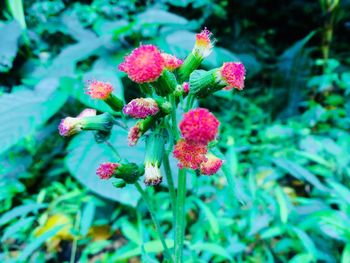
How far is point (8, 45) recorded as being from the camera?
1505mm

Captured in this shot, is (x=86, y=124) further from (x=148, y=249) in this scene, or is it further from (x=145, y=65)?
(x=148, y=249)

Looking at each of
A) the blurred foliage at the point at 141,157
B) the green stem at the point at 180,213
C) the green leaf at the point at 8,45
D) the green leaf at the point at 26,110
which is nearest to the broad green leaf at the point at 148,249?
the blurred foliage at the point at 141,157

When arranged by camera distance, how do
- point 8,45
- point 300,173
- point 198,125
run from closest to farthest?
point 198,125 < point 300,173 < point 8,45

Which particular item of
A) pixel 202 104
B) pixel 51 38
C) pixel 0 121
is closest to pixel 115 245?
pixel 0 121

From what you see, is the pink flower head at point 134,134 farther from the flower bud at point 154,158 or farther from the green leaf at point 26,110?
the green leaf at point 26,110

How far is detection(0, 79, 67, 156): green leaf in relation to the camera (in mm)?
1095

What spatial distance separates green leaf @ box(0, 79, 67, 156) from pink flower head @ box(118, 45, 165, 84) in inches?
26.2

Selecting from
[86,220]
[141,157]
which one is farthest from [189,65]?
[86,220]

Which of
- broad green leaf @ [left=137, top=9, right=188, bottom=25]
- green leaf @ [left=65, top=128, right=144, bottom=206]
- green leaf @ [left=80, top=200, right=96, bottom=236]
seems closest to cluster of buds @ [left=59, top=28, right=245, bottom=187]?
green leaf @ [left=65, top=128, right=144, bottom=206]

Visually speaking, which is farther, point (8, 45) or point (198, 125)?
point (8, 45)

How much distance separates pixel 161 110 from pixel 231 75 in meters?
0.13

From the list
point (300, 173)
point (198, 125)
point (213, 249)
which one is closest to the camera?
point (198, 125)

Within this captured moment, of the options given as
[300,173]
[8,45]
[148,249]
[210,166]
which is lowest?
[148,249]

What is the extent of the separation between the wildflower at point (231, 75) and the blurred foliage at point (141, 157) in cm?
8
